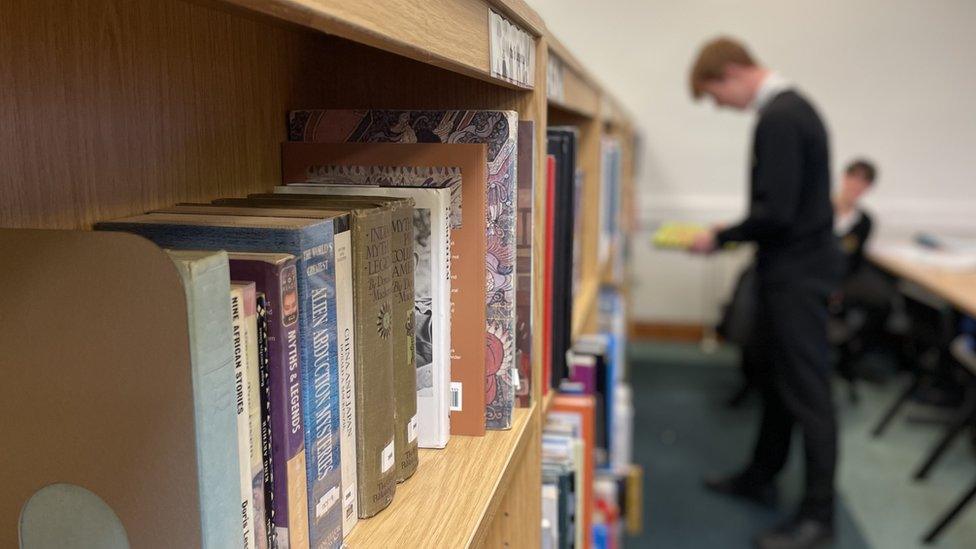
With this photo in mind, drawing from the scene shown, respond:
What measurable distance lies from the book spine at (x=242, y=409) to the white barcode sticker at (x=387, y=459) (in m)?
0.16

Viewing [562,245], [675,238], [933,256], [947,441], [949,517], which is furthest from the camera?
[933,256]

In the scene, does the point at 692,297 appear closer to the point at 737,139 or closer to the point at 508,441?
the point at 737,139

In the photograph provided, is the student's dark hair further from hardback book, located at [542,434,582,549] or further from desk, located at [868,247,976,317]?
hardback book, located at [542,434,582,549]

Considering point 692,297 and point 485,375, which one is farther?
point 692,297

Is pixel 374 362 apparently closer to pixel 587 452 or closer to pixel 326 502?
pixel 326 502

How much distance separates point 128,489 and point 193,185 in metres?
0.35

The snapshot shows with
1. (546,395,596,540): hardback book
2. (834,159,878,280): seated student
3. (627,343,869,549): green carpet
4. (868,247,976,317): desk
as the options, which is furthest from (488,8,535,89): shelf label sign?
(834,159,878,280): seated student

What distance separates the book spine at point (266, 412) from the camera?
0.46 m

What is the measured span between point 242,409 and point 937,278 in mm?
3419

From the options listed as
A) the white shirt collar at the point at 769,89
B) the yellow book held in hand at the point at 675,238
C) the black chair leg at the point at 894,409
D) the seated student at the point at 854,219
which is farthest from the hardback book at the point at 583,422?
the seated student at the point at 854,219

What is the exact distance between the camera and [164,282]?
1.21 feet

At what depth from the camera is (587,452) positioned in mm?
1332

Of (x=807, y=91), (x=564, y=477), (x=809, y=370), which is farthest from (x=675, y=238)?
(x=564, y=477)

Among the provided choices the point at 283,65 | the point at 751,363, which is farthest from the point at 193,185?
the point at 751,363
